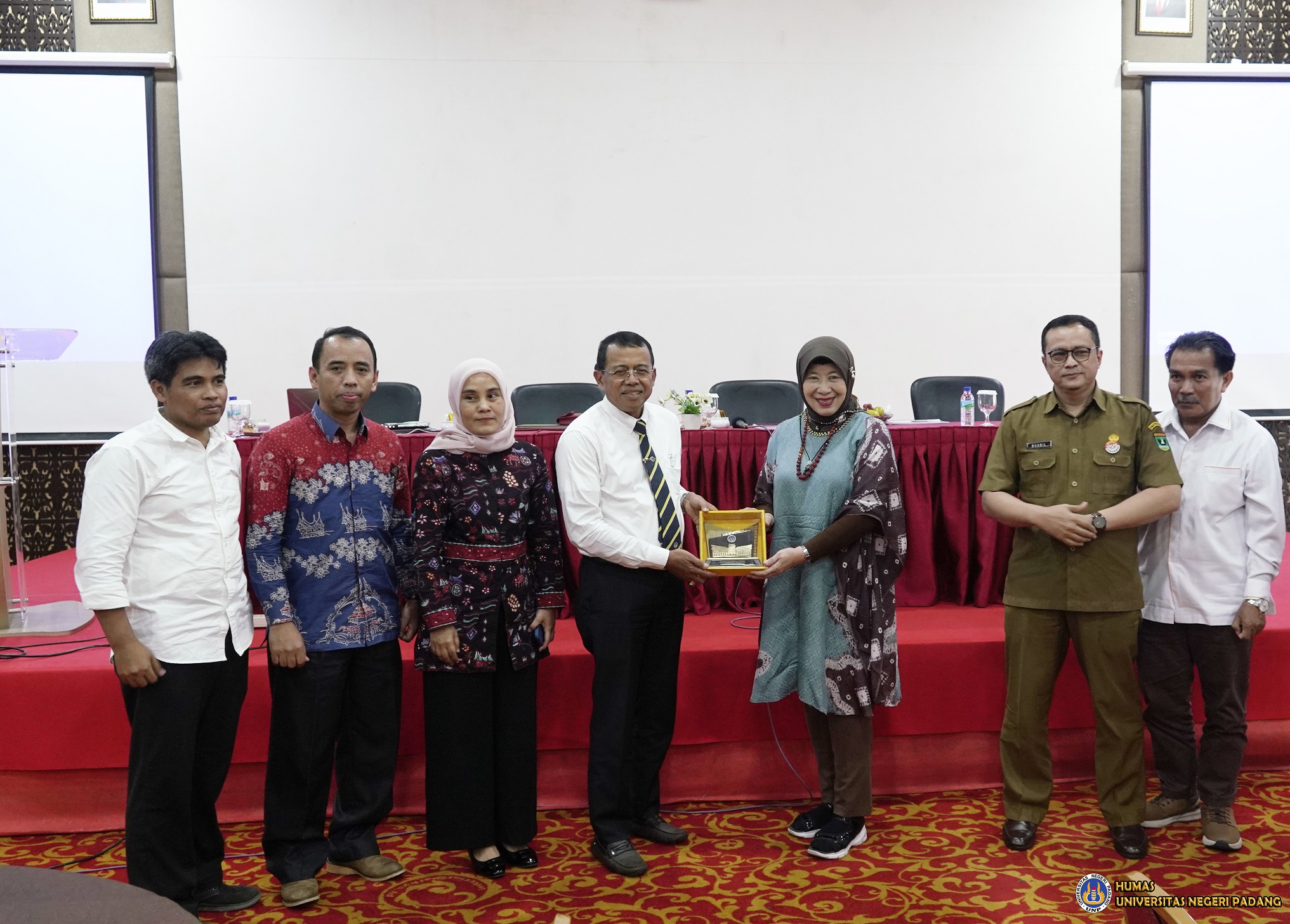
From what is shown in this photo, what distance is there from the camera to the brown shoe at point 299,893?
2.28m

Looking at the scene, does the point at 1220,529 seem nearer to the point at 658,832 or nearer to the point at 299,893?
the point at 658,832

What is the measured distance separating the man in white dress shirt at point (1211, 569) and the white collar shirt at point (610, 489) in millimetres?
1350

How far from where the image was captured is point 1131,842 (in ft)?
8.13

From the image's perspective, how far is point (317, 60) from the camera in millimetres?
5527

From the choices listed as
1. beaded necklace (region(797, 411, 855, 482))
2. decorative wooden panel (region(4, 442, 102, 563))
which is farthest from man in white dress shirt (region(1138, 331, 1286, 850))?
decorative wooden panel (region(4, 442, 102, 563))

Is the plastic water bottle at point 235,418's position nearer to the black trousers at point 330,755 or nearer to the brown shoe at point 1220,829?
the black trousers at point 330,755

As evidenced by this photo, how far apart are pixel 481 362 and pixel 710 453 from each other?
128cm

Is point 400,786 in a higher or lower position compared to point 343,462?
lower

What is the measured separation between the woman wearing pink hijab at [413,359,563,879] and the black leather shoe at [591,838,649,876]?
0.19 metres

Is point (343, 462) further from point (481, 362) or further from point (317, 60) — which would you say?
point (317, 60)

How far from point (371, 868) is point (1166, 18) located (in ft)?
21.3

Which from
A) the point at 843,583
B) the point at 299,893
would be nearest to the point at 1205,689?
the point at 843,583

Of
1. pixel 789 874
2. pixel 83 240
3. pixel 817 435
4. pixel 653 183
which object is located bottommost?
pixel 789 874

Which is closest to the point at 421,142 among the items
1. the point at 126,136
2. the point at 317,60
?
the point at 317,60
